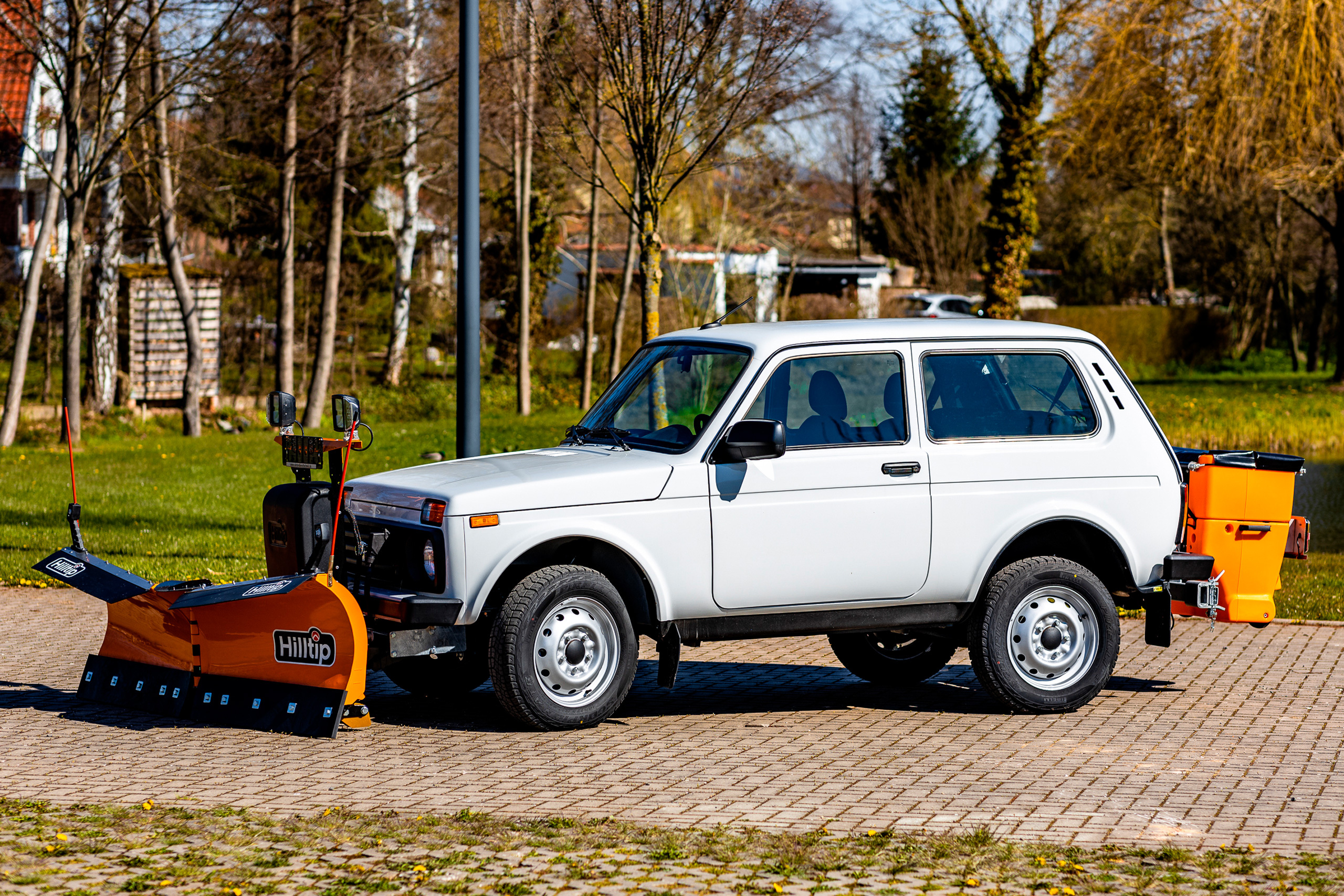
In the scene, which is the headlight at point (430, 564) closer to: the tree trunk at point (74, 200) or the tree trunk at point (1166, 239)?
the tree trunk at point (74, 200)

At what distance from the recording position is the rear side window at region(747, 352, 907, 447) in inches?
301

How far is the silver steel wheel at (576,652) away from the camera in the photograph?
7129 mm

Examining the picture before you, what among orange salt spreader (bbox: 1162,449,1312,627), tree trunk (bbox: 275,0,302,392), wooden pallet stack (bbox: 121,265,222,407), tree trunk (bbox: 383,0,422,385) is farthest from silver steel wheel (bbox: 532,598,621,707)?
tree trunk (bbox: 383,0,422,385)

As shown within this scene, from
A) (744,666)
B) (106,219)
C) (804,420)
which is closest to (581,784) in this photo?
(804,420)

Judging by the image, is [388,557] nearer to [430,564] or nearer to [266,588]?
[430,564]

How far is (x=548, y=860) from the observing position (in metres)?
5.18

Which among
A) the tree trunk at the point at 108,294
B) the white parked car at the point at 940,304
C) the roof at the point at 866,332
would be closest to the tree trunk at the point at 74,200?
the tree trunk at the point at 108,294

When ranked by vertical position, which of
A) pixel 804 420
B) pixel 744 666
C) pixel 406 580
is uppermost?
pixel 804 420

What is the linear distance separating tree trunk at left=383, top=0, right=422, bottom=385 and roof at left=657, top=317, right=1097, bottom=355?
2199cm

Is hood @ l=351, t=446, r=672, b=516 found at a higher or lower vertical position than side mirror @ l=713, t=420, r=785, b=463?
lower

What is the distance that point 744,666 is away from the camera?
9.37 meters

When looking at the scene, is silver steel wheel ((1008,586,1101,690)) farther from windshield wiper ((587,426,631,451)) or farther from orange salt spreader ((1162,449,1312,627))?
windshield wiper ((587,426,631,451))

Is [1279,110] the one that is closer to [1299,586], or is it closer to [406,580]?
[1299,586]

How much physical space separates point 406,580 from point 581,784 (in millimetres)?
1432
